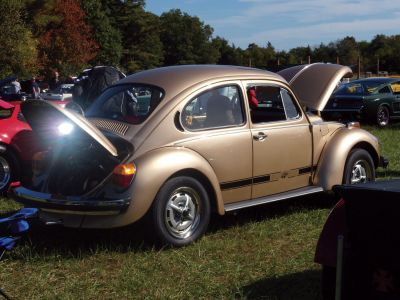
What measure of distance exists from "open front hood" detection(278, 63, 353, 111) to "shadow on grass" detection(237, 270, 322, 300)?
2.77 meters

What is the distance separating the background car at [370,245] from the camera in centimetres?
281

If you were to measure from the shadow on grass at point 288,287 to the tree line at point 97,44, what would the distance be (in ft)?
91.2

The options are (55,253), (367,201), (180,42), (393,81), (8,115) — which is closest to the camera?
(367,201)

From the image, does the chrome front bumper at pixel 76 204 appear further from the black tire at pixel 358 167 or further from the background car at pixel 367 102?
the background car at pixel 367 102

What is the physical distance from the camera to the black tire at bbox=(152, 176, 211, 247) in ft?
16.8

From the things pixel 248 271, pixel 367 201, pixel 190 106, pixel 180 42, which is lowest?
pixel 248 271

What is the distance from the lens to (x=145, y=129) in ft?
17.5

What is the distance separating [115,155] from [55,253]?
1.07 m

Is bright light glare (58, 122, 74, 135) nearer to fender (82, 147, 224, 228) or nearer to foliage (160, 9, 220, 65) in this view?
fender (82, 147, 224, 228)

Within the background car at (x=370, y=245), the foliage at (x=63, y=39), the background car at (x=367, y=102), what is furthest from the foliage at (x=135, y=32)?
the background car at (x=370, y=245)

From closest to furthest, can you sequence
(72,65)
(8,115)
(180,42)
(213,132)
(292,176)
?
(213,132)
(292,176)
(8,115)
(72,65)
(180,42)

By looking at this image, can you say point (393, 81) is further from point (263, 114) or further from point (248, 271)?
point (248, 271)

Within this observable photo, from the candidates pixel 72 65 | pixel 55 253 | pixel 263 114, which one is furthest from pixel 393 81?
pixel 72 65

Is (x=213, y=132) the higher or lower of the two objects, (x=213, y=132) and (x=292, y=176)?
the higher
